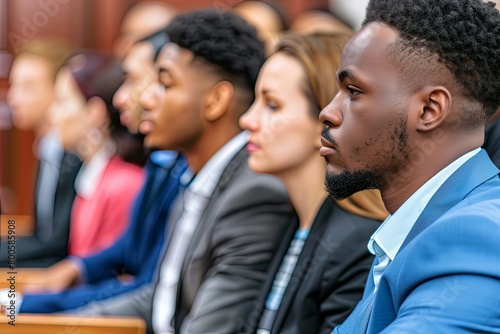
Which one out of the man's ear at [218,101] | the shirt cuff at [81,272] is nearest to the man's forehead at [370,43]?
the man's ear at [218,101]

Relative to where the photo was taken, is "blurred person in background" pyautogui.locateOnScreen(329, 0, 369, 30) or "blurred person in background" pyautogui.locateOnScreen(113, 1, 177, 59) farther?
"blurred person in background" pyautogui.locateOnScreen(329, 0, 369, 30)

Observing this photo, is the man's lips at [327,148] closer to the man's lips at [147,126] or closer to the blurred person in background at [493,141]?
the blurred person in background at [493,141]

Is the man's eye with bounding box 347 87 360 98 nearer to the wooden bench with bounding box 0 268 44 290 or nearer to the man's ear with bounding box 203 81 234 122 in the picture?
the man's ear with bounding box 203 81 234 122

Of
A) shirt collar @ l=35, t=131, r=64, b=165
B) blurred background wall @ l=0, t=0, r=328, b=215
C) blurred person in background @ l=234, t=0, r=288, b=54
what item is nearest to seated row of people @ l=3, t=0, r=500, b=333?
shirt collar @ l=35, t=131, r=64, b=165

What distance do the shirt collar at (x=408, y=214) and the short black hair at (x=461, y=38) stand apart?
0.09 meters

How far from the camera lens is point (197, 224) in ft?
7.91

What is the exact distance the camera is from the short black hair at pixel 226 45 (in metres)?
2.49

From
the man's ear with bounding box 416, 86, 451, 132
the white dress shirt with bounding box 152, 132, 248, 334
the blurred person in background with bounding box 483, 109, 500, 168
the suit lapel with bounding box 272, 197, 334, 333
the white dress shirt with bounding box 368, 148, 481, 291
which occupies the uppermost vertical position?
the man's ear with bounding box 416, 86, 451, 132

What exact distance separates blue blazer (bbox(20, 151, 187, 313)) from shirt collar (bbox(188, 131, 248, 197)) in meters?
0.47

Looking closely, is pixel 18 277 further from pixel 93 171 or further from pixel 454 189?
pixel 454 189

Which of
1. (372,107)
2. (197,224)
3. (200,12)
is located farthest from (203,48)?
(372,107)

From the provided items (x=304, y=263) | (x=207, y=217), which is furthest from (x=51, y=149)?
(x=304, y=263)

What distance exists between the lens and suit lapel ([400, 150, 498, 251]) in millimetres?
1182

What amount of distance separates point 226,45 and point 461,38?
1.31 m
